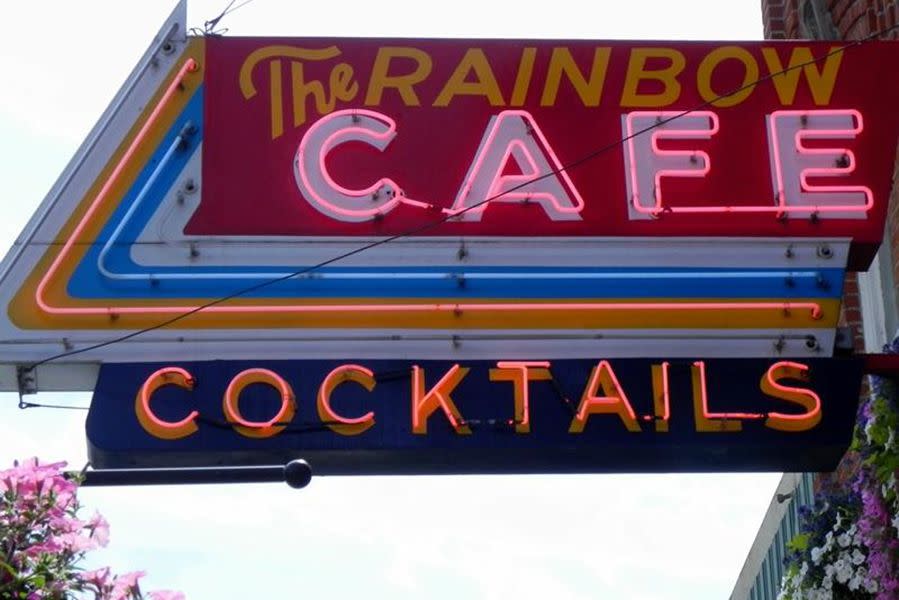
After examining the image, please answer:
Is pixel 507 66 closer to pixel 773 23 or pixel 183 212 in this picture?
pixel 183 212

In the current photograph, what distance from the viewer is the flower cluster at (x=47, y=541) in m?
7.77

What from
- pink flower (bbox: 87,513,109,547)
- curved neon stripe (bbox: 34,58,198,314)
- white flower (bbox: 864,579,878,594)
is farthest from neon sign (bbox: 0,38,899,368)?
pink flower (bbox: 87,513,109,547)

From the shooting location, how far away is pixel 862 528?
38.0ft

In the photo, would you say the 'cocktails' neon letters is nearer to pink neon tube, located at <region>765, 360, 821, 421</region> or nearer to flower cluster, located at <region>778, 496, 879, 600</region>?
pink neon tube, located at <region>765, 360, 821, 421</region>

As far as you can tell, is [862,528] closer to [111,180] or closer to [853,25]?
[853,25]

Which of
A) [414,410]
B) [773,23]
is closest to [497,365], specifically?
[414,410]

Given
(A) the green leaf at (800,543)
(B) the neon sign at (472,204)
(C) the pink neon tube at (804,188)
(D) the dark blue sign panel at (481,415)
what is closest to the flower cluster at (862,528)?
(A) the green leaf at (800,543)

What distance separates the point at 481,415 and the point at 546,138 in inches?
74.7

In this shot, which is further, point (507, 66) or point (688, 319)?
point (507, 66)

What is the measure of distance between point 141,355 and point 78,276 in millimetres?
654

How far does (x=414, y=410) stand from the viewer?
1138cm

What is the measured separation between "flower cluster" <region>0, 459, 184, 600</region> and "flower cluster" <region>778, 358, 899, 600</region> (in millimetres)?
4744

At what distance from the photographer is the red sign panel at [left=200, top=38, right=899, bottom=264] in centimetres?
1223

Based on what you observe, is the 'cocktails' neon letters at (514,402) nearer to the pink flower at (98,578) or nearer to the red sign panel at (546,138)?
the red sign panel at (546,138)
